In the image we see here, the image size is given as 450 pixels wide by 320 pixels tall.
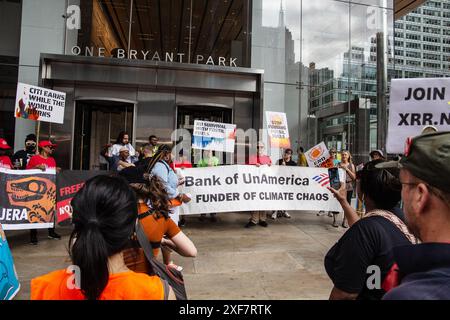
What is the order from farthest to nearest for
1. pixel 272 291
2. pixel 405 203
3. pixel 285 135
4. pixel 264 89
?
pixel 264 89 < pixel 285 135 < pixel 272 291 < pixel 405 203

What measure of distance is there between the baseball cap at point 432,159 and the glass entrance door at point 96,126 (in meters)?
12.2

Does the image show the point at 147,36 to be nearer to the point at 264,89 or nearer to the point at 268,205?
the point at 264,89

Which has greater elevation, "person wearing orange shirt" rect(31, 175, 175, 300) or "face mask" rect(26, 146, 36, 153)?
"face mask" rect(26, 146, 36, 153)

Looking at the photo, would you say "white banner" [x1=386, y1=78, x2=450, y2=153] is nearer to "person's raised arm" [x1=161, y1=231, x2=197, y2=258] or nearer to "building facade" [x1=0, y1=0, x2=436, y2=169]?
"person's raised arm" [x1=161, y1=231, x2=197, y2=258]

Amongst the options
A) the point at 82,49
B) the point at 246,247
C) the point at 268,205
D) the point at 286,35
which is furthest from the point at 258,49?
the point at 246,247

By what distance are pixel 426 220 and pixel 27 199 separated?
6.96 m

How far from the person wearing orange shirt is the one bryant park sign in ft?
39.8

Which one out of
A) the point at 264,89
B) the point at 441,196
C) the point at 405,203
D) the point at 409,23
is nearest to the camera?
the point at 441,196

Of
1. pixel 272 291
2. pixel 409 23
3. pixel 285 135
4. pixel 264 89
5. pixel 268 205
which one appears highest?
pixel 409 23

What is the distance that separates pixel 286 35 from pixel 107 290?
1403 centimetres

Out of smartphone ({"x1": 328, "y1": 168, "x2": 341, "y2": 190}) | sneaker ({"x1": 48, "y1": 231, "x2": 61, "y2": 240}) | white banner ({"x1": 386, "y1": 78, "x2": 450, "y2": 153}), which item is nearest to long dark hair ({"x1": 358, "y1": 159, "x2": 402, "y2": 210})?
smartphone ({"x1": 328, "y1": 168, "x2": 341, "y2": 190})

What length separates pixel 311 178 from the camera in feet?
29.0

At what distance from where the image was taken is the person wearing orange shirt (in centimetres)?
136

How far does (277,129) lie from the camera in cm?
986
